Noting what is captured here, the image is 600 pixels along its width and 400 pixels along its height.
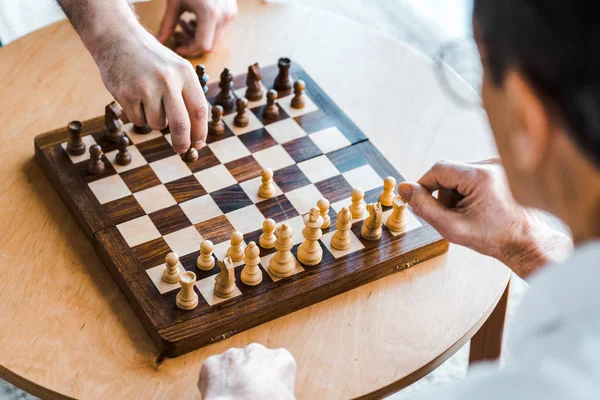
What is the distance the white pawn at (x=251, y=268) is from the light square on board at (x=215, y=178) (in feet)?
0.96

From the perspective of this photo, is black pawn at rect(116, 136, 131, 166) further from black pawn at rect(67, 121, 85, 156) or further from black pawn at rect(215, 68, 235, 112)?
black pawn at rect(215, 68, 235, 112)

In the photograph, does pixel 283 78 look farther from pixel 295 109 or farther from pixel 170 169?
pixel 170 169

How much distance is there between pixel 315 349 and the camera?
5.42ft

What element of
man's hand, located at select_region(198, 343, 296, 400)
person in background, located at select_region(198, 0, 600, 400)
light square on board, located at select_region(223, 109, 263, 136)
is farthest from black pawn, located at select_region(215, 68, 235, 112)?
person in background, located at select_region(198, 0, 600, 400)

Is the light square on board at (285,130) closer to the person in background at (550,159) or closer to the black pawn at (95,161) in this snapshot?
the black pawn at (95,161)

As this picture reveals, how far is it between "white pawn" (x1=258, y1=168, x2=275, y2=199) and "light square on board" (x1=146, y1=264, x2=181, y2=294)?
1.05 feet

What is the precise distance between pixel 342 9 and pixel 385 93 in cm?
198

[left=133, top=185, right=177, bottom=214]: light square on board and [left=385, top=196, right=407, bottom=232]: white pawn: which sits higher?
[left=385, top=196, right=407, bottom=232]: white pawn

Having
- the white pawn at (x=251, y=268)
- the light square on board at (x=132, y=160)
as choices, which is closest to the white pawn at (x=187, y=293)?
the white pawn at (x=251, y=268)

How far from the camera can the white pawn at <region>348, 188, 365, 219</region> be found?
73.0 inches

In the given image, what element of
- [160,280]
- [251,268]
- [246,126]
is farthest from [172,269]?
[246,126]

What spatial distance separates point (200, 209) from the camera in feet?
6.21

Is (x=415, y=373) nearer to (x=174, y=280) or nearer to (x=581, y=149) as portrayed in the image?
(x=174, y=280)

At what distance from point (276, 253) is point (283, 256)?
0.02 meters
